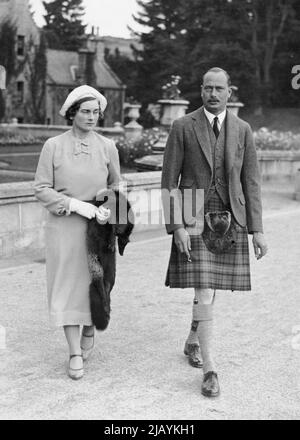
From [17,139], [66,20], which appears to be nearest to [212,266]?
[17,139]

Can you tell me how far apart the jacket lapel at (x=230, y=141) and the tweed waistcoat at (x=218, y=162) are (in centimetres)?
4

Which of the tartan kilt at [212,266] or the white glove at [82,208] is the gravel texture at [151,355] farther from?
the white glove at [82,208]

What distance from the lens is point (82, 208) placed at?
4.35 m

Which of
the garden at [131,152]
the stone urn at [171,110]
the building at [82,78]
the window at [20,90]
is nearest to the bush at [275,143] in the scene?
the garden at [131,152]

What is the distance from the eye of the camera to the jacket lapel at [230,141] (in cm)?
434

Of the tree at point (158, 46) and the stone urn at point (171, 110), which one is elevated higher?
the tree at point (158, 46)

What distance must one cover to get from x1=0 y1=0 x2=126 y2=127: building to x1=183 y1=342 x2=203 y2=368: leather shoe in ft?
124

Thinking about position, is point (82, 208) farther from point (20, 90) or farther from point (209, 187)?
point (20, 90)

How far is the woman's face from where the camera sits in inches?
173

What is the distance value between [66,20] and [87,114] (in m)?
69.9

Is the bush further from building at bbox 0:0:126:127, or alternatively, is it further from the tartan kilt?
building at bbox 0:0:126:127

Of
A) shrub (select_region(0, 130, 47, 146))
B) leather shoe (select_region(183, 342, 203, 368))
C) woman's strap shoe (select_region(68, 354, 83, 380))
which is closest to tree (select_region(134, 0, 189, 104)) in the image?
shrub (select_region(0, 130, 47, 146))

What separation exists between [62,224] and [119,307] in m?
1.91
